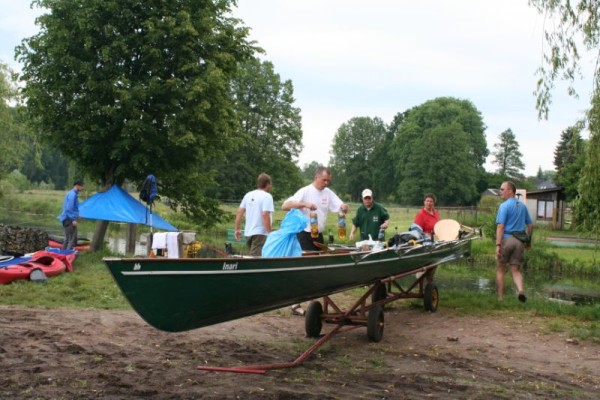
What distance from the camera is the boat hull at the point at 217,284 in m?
5.41

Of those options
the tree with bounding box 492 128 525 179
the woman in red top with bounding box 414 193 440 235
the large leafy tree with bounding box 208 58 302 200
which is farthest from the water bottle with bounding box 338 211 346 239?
the tree with bounding box 492 128 525 179

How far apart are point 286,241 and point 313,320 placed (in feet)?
4.56

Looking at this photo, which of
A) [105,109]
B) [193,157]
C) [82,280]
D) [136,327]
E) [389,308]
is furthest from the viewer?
[193,157]

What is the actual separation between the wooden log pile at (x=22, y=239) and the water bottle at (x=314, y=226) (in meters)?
9.77

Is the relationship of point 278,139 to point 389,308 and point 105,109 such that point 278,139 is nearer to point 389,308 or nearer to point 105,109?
point 105,109

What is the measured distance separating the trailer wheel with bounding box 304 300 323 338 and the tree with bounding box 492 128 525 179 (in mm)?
87420

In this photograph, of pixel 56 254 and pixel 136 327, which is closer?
pixel 136 327

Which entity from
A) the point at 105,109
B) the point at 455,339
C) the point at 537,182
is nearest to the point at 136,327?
the point at 455,339

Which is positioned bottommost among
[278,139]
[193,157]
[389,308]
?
[389,308]

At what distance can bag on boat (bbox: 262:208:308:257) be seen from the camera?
6.92 metres

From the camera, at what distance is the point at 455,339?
25.9 ft

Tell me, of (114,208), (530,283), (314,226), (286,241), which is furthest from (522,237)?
(114,208)

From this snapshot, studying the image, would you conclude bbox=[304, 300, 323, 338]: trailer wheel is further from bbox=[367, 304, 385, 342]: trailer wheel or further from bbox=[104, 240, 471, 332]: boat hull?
bbox=[104, 240, 471, 332]: boat hull

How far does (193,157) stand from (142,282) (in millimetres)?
12535
